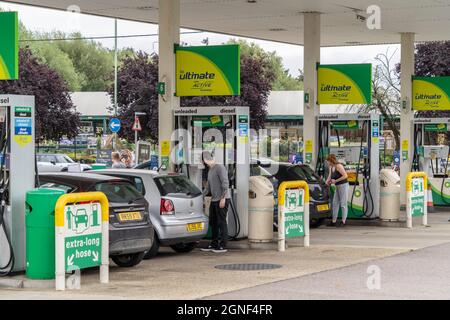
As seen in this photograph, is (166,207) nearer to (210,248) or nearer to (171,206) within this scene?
(171,206)

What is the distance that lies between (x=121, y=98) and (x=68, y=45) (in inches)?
1952

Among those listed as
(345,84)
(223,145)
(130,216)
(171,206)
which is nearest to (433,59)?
(345,84)

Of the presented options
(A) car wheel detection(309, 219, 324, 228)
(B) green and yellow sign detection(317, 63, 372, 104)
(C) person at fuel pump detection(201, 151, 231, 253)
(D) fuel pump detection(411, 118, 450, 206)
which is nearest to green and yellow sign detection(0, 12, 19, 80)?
(C) person at fuel pump detection(201, 151, 231, 253)

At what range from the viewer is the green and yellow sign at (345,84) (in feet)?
74.1

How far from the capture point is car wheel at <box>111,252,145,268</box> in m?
13.9

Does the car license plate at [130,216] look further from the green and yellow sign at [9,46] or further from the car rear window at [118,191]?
the green and yellow sign at [9,46]

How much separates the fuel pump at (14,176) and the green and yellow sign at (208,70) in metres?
6.24

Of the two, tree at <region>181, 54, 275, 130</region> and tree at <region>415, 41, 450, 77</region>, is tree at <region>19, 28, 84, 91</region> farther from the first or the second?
tree at <region>415, 41, 450, 77</region>

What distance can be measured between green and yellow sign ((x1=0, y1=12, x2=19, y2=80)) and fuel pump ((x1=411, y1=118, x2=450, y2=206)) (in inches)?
641

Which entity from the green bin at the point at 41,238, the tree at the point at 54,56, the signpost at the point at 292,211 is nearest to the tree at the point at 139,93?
the signpost at the point at 292,211

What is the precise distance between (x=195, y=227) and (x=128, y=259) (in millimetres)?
1732

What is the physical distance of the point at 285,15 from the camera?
24.3 m
